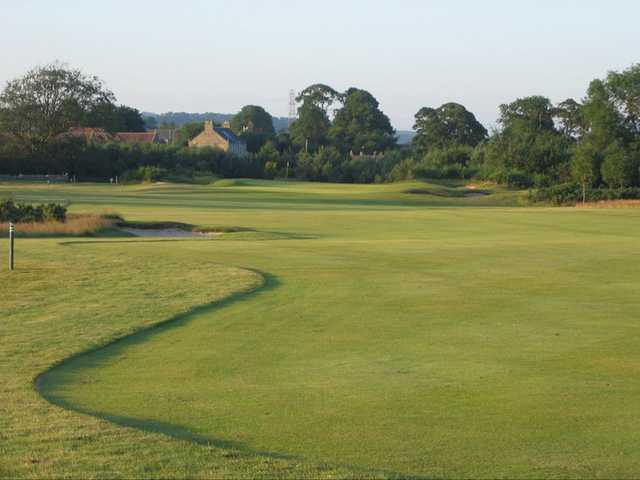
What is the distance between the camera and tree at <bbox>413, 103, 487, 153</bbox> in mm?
142500

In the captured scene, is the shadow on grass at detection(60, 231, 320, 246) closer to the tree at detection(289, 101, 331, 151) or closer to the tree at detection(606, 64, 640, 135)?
the tree at detection(606, 64, 640, 135)

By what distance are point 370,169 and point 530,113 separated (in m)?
26.2

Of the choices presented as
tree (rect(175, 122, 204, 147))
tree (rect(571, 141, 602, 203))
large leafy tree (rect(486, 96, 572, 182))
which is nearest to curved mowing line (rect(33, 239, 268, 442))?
tree (rect(571, 141, 602, 203))

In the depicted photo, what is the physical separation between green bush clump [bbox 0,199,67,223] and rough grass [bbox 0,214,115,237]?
20.1 inches

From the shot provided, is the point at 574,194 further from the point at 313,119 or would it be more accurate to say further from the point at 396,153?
the point at 313,119

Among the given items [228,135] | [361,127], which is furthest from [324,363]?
[361,127]

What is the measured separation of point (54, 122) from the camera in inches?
3915

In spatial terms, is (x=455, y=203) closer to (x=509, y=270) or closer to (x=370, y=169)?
(x=370, y=169)

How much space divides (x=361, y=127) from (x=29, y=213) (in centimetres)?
11567

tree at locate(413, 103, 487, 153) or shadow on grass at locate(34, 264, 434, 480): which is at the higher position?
tree at locate(413, 103, 487, 153)

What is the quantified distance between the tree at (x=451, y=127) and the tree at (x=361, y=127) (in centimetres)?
657

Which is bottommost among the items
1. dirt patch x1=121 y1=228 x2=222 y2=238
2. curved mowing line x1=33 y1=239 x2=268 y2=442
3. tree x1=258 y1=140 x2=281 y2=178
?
dirt patch x1=121 y1=228 x2=222 y2=238

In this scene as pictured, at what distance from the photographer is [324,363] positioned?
12133mm

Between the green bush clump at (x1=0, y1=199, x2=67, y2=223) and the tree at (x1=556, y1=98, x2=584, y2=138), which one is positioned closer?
the green bush clump at (x1=0, y1=199, x2=67, y2=223)
